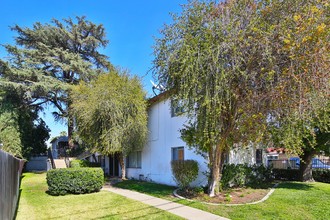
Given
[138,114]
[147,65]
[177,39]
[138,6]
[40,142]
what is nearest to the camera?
[177,39]

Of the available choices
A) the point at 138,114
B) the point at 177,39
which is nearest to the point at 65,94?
the point at 138,114

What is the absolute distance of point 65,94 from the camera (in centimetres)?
2570

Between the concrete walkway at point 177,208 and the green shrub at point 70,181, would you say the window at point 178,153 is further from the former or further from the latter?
the green shrub at point 70,181

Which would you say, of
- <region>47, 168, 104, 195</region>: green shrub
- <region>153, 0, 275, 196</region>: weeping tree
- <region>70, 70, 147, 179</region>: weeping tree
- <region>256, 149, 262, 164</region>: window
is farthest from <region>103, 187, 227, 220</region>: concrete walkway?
<region>256, 149, 262, 164</region>: window

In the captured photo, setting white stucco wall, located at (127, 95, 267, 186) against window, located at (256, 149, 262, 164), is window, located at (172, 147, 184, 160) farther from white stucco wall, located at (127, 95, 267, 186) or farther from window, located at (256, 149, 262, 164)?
window, located at (256, 149, 262, 164)

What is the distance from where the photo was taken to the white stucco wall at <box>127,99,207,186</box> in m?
15.5

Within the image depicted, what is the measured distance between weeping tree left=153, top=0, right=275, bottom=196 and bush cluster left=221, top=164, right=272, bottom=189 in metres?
2.04

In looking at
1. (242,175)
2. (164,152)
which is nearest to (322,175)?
(242,175)

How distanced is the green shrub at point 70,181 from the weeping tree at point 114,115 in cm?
338

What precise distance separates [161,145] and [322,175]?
9.58 metres

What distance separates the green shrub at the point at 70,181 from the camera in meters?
12.4

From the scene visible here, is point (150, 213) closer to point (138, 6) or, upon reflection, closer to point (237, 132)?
point (237, 132)

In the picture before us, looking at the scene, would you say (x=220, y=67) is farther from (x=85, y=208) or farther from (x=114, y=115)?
(x=114, y=115)

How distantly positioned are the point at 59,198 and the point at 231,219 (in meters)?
7.33
